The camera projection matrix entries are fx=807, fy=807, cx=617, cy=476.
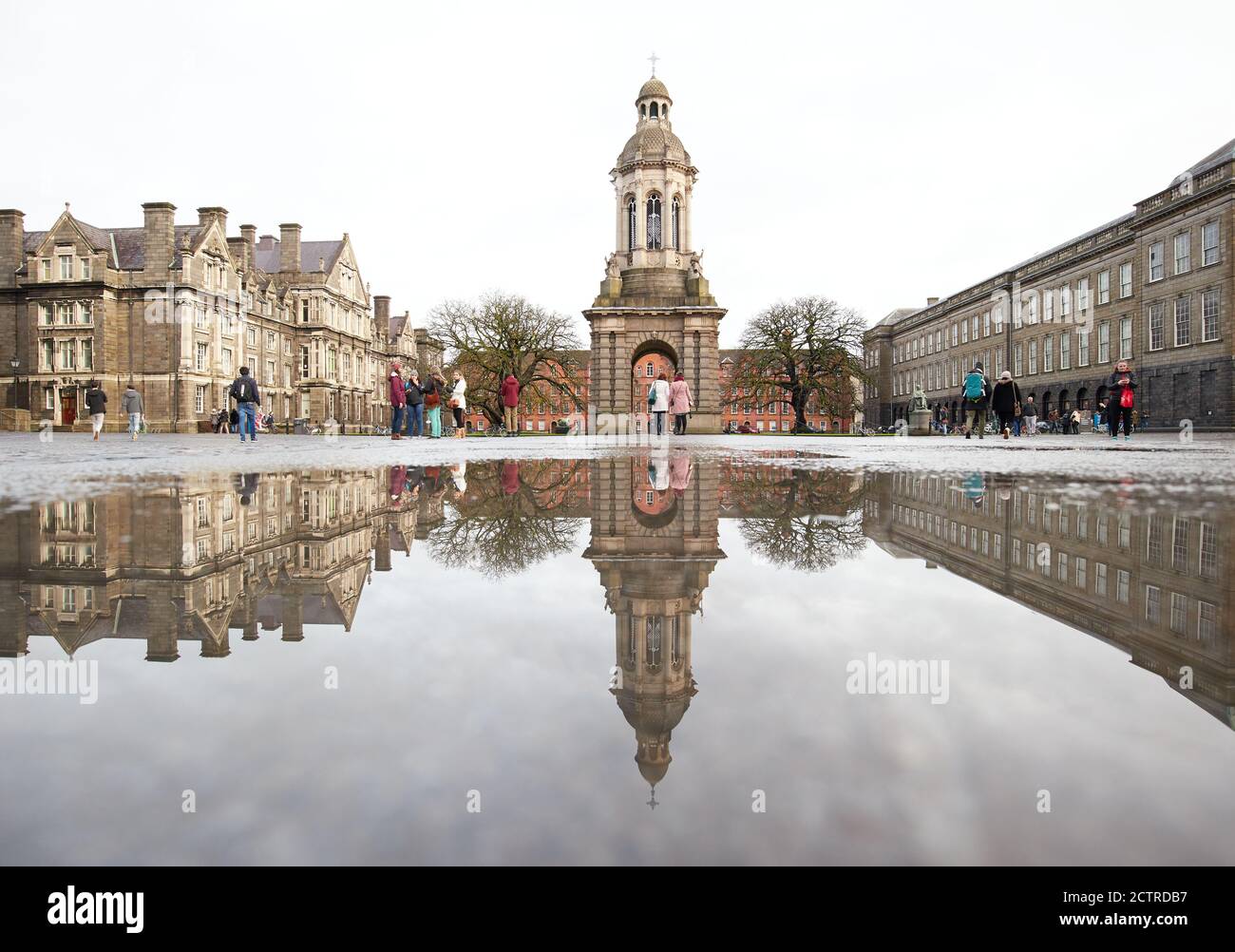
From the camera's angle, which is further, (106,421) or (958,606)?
(106,421)

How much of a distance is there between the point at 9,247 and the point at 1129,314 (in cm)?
6694

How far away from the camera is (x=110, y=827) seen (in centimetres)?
111

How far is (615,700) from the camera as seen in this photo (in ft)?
5.11

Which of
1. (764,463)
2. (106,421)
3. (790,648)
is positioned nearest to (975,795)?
A: (790,648)

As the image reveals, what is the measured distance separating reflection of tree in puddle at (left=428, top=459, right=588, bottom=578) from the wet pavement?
0.06 meters

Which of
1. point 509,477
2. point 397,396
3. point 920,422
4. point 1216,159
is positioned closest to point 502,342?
point 920,422

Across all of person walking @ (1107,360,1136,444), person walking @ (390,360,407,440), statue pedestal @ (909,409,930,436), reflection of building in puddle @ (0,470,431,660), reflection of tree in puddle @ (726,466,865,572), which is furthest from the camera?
statue pedestal @ (909,409,930,436)

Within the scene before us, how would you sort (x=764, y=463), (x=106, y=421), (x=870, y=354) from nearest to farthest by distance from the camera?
(x=764, y=463) < (x=106, y=421) < (x=870, y=354)

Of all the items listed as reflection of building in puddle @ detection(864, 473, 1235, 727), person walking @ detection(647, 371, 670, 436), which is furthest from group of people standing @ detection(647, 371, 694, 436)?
reflection of building in puddle @ detection(864, 473, 1235, 727)

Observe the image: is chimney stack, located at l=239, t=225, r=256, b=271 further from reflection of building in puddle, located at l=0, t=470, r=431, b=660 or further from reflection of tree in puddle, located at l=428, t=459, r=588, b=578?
reflection of building in puddle, located at l=0, t=470, r=431, b=660

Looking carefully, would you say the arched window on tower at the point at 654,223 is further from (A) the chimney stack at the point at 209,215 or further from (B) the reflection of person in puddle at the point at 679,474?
(A) the chimney stack at the point at 209,215

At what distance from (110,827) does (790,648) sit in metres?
1.38

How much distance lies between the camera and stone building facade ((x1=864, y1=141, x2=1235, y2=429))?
37.3m
